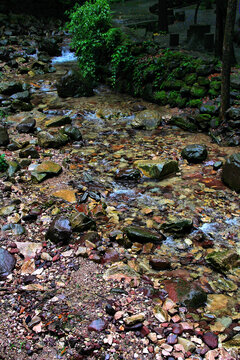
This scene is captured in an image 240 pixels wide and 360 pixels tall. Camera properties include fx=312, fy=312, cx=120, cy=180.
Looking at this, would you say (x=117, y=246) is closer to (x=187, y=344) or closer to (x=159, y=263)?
(x=159, y=263)

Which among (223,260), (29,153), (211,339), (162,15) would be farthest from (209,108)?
(162,15)

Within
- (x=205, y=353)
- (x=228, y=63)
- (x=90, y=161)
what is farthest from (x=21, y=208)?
(x=228, y=63)

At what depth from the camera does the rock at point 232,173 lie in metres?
5.22

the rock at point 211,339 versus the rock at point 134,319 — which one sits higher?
the rock at point 134,319

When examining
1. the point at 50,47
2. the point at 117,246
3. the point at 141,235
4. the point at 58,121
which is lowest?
the point at 117,246

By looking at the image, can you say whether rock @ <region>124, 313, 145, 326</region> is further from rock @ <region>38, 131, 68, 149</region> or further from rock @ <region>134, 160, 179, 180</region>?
rock @ <region>38, 131, 68, 149</region>

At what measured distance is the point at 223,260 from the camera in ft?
12.2

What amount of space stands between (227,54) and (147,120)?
247cm

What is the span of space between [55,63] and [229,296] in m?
12.6

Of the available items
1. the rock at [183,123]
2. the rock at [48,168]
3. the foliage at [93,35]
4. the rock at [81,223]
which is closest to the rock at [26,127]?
the rock at [48,168]

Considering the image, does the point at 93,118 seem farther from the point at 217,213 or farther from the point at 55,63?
the point at 55,63

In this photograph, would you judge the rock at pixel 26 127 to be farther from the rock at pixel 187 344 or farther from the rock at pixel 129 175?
the rock at pixel 187 344

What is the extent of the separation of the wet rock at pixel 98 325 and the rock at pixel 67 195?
231 cm

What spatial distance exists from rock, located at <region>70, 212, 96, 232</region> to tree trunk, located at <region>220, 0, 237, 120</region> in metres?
4.51
